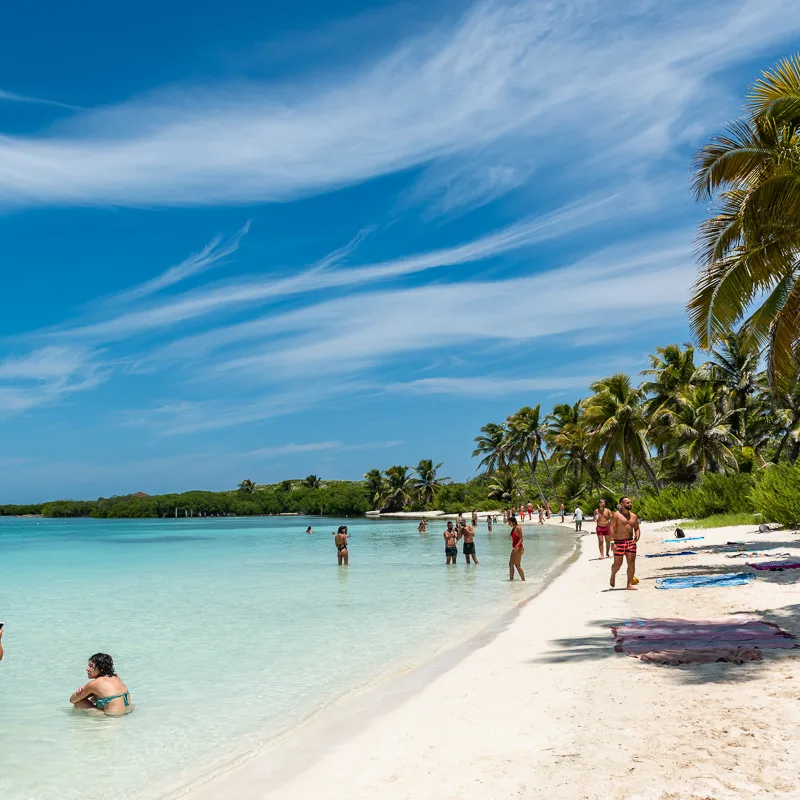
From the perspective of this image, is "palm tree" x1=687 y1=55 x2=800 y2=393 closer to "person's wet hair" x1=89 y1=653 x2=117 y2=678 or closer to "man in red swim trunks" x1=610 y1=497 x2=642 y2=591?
"man in red swim trunks" x1=610 y1=497 x2=642 y2=591

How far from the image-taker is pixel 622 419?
38906 millimetres

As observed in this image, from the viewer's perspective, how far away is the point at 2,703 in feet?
26.7

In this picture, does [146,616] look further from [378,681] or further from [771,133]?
[771,133]

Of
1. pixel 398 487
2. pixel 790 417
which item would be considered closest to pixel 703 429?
pixel 790 417

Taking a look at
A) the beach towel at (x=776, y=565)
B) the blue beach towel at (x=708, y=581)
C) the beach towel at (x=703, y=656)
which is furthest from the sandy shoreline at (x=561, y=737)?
the beach towel at (x=776, y=565)

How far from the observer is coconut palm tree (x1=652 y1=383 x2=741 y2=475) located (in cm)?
3447

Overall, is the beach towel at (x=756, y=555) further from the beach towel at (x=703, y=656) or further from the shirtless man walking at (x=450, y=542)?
the beach towel at (x=703, y=656)

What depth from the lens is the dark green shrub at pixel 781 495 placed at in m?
19.7

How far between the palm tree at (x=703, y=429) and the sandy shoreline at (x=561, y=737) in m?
27.7

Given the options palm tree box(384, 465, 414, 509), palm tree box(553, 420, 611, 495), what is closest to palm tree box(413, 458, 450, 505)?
palm tree box(384, 465, 414, 509)

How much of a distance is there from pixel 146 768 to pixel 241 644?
5588 mm

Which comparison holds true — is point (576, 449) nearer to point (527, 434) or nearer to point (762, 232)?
point (527, 434)

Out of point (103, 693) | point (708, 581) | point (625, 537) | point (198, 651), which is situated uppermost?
point (625, 537)

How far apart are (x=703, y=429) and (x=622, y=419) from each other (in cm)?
507
